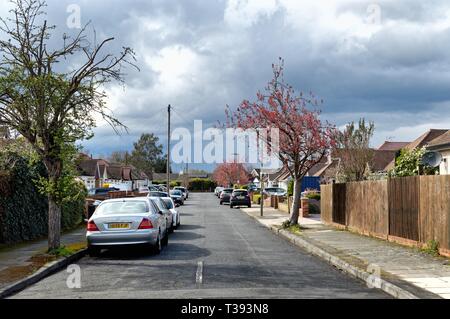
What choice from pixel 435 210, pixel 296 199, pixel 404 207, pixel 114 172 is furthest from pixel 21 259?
pixel 114 172

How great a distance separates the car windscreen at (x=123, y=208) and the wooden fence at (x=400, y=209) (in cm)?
697

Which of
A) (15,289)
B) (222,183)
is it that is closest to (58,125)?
(15,289)

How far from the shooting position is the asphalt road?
9.19 m

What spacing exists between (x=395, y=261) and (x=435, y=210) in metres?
1.80

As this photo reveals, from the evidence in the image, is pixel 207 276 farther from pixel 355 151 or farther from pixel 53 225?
pixel 355 151

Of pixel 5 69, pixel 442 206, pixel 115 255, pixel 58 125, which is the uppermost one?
pixel 5 69

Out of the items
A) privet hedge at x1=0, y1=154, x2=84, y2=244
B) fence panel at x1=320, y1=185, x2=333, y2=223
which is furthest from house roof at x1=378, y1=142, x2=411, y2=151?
privet hedge at x1=0, y1=154, x2=84, y2=244

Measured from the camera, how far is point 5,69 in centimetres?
1354

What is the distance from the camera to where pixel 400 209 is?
53.0 feet

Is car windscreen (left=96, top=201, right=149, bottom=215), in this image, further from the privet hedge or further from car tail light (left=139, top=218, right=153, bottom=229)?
the privet hedge

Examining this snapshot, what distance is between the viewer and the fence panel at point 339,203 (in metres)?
22.8

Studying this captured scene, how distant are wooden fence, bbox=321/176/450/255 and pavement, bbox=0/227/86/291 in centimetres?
896
